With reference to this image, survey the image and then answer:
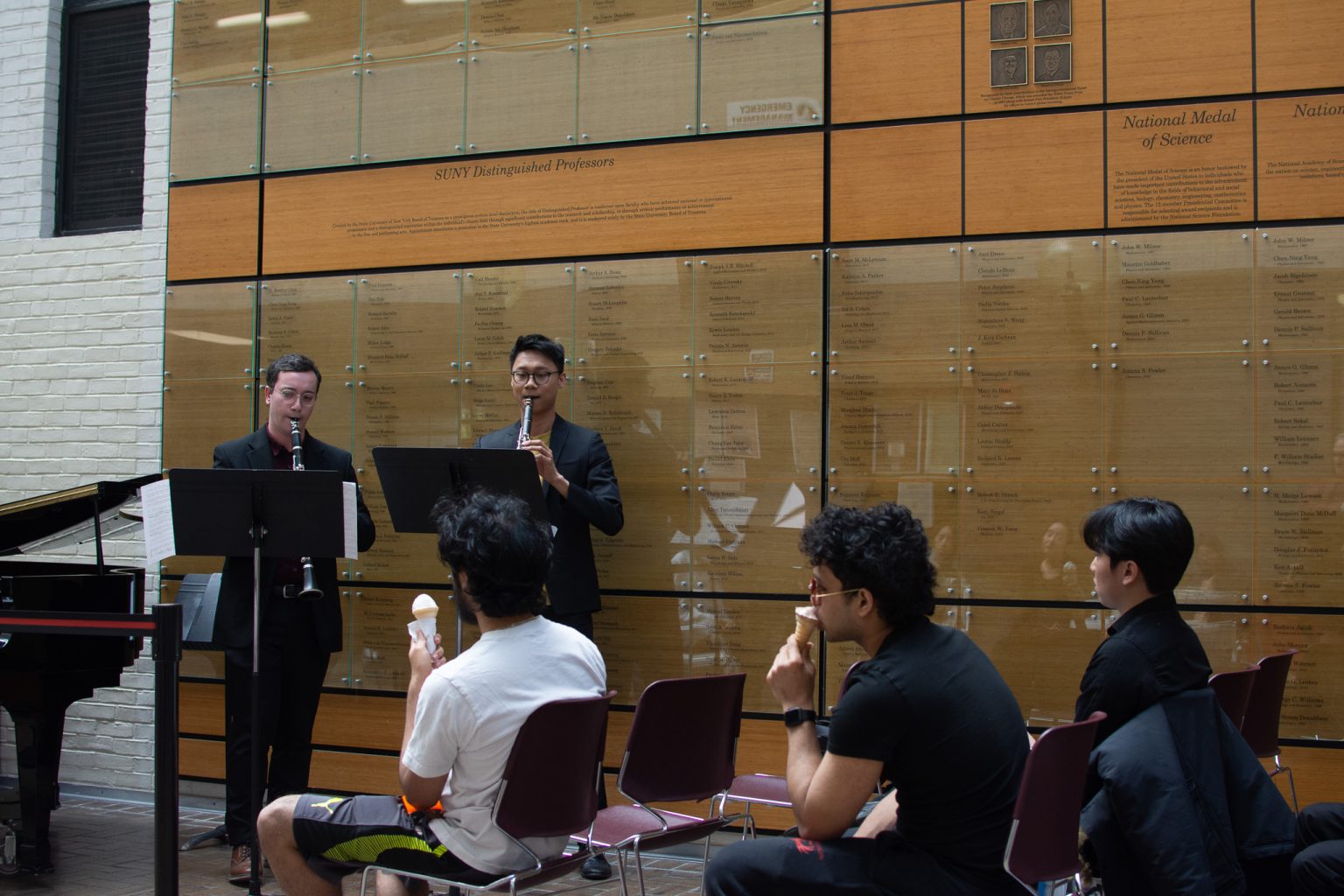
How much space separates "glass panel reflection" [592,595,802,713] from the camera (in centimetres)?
491

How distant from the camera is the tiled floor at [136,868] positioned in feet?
14.7

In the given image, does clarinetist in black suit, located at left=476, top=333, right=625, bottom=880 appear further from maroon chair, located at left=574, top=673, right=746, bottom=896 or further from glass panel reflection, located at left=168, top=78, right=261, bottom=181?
glass panel reflection, located at left=168, top=78, right=261, bottom=181

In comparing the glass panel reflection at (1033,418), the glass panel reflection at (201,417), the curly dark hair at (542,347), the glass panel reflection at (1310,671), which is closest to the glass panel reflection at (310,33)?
the glass panel reflection at (201,417)

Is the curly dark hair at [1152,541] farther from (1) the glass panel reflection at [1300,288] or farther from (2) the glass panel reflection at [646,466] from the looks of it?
(2) the glass panel reflection at [646,466]

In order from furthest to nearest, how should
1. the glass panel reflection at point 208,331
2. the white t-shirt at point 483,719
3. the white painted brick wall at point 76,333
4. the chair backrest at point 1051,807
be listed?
the white painted brick wall at point 76,333 → the glass panel reflection at point 208,331 → the white t-shirt at point 483,719 → the chair backrest at point 1051,807

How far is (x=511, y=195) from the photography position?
5359 millimetres

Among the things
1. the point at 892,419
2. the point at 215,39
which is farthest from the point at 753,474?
the point at 215,39

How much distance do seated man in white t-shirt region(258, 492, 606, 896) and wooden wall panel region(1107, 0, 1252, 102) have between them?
9.48ft

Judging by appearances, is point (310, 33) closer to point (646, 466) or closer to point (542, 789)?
point (646, 466)

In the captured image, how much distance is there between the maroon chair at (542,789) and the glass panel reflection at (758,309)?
220 centimetres

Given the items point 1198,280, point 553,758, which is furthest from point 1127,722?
point 1198,280

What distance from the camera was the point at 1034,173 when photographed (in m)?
4.66

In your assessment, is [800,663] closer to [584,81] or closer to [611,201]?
[611,201]

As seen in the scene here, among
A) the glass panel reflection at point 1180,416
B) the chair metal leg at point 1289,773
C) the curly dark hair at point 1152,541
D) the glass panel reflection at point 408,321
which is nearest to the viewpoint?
the curly dark hair at point 1152,541
